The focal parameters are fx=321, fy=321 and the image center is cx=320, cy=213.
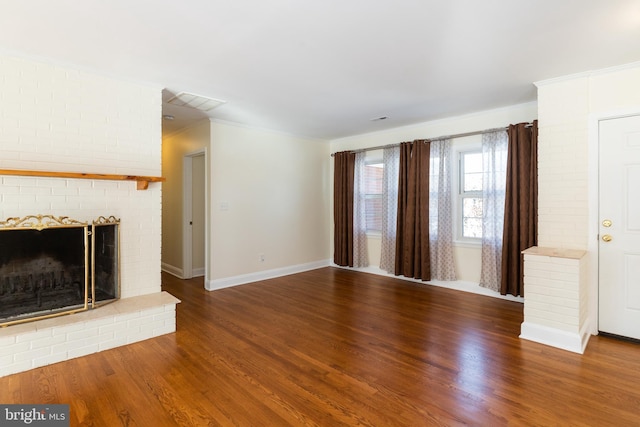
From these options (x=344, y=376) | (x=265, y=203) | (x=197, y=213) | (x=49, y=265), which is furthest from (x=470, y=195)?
(x=49, y=265)

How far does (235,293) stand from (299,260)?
1620 mm

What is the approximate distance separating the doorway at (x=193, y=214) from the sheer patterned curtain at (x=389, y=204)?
2.95 m

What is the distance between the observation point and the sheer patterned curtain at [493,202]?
407 cm

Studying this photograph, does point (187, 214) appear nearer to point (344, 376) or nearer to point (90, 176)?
point (90, 176)

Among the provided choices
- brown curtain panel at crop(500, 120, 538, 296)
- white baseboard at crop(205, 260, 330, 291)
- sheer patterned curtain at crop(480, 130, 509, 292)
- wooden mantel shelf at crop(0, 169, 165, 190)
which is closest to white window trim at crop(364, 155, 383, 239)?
white baseboard at crop(205, 260, 330, 291)

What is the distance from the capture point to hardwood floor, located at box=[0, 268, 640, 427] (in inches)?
73.8

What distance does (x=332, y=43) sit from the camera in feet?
7.97

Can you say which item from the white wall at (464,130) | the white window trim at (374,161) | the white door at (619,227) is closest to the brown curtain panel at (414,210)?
the white wall at (464,130)

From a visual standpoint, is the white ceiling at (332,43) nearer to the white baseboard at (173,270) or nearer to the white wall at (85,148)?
the white wall at (85,148)

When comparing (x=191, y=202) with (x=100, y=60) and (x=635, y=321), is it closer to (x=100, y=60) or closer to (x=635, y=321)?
(x=100, y=60)

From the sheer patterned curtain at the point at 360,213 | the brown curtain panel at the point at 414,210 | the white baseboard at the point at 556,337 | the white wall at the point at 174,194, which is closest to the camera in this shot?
the white baseboard at the point at 556,337

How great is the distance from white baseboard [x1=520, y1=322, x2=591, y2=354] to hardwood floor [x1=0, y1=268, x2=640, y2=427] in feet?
0.29

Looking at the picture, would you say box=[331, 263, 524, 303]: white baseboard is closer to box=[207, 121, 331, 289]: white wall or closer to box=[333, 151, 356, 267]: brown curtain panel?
box=[333, 151, 356, 267]: brown curtain panel

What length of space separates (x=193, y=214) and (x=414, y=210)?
3548mm
